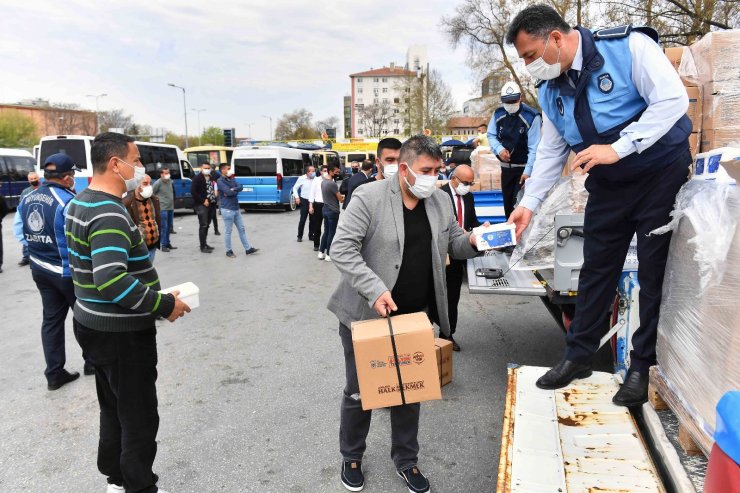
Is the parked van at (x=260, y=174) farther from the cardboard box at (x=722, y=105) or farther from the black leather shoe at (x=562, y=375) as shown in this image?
the black leather shoe at (x=562, y=375)

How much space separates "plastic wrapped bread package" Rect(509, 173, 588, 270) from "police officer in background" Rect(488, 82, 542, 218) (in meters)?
1.55

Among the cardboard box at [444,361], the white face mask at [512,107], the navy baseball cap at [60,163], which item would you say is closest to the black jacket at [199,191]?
the navy baseball cap at [60,163]

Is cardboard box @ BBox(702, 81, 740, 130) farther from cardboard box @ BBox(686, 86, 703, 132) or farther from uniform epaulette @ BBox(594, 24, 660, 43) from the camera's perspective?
uniform epaulette @ BBox(594, 24, 660, 43)

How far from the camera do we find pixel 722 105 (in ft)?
10.2

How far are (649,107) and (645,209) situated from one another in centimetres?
46

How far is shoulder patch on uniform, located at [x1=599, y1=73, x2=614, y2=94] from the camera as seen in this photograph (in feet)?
7.75

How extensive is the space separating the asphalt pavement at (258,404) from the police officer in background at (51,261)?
26 cm

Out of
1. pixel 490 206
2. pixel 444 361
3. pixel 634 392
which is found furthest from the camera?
pixel 490 206

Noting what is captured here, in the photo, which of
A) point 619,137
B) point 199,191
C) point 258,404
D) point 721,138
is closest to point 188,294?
point 258,404

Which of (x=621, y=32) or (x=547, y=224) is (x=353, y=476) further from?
(x=621, y=32)

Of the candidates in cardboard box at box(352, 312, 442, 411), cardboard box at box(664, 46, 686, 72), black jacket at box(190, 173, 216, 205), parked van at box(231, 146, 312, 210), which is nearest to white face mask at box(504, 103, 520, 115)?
cardboard box at box(664, 46, 686, 72)

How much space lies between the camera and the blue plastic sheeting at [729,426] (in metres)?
0.98

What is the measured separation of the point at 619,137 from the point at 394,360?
149cm

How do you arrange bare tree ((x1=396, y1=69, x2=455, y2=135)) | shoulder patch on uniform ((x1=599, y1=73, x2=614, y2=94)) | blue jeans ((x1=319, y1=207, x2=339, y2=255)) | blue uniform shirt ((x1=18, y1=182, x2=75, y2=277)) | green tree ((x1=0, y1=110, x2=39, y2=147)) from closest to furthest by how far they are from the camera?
shoulder patch on uniform ((x1=599, y1=73, x2=614, y2=94)) < blue uniform shirt ((x1=18, y1=182, x2=75, y2=277)) < blue jeans ((x1=319, y1=207, x2=339, y2=255)) < bare tree ((x1=396, y1=69, x2=455, y2=135)) < green tree ((x1=0, y1=110, x2=39, y2=147))
